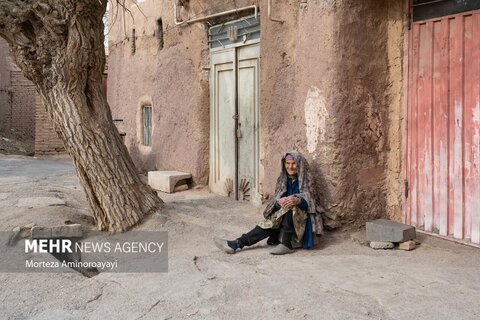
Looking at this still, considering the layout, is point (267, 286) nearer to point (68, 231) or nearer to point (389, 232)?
point (389, 232)

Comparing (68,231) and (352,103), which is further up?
(352,103)

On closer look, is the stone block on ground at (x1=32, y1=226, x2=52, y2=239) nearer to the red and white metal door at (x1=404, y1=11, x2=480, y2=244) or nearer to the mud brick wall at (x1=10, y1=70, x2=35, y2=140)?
the red and white metal door at (x1=404, y1=11, x2=480, y2=244)

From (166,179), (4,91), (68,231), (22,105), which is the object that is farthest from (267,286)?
(22,105)

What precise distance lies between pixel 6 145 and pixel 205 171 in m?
10.6

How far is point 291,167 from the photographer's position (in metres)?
5.14

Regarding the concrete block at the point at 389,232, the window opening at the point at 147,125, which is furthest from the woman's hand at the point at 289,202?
the window opening at the point at 147,125

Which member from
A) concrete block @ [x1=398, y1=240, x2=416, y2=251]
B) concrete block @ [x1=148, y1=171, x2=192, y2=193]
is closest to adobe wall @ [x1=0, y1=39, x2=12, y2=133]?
concrete block @ [x1=148, y1=171, x2=192, y2=193]

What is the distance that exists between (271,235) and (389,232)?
3.31 ft

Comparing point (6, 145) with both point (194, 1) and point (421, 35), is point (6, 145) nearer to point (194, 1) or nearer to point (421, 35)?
point (194, 1)

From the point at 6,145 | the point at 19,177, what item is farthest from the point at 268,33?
the point at 6,145

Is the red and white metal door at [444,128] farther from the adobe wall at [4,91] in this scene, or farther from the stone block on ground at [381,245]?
the adobe wall at [4,91]

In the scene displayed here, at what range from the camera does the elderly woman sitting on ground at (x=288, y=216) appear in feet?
16.2

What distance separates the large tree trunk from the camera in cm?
555

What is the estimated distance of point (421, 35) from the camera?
206 inches
